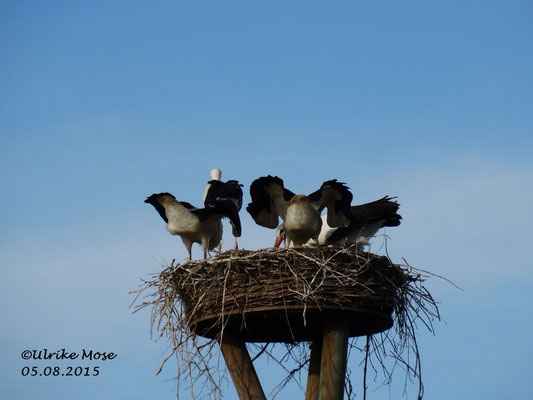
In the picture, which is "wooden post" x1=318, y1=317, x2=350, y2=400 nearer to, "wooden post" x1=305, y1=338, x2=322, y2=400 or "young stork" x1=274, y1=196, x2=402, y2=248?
"wooden post" x1=305, y1=338, x2=322, y2=400

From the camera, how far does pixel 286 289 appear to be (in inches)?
254

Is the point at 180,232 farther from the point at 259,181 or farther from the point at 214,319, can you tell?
the point at 214,319

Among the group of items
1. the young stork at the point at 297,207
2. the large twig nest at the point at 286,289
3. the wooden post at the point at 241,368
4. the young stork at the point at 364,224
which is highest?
the young stork at the point at 364,224

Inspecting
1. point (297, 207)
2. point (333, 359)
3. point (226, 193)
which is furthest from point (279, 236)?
point (333, 359)

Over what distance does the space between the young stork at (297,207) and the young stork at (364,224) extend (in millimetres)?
506

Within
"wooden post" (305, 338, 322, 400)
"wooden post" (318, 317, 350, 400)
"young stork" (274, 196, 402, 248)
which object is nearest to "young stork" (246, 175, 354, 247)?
"young stork" (274, 196, 402, 248)

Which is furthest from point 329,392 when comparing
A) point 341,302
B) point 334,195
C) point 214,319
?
point 334,195

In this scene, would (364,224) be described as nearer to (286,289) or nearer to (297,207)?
(297,207)

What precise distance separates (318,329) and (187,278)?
1.22 meters

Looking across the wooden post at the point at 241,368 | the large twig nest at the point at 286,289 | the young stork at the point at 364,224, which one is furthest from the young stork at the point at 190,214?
the wooden post at the point at 241,368

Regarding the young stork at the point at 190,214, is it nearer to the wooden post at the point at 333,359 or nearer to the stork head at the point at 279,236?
the stork head at the point at 279,236

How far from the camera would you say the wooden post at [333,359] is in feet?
20.9

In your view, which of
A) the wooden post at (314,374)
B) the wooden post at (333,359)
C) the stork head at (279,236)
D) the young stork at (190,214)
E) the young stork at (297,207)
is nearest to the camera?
the wooden post at (333,359)

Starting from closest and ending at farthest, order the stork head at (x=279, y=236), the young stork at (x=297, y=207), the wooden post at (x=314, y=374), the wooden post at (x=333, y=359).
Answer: the wooden post at (x=333, y=359)
the wooden post at (x=314, y=374)
the young stork at (x=297, y=207)
the stork head at (x=279, y=236)
